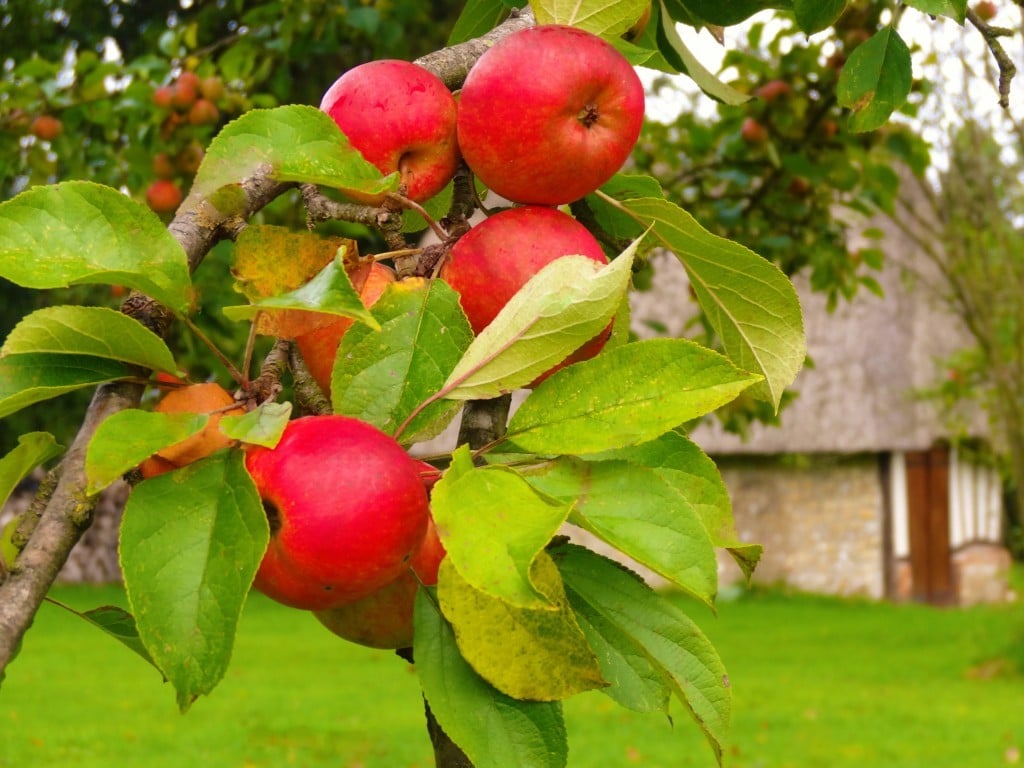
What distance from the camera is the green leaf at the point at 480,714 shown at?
580 mm

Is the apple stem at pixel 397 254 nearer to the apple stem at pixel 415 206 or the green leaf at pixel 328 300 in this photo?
the apple stem at pixel 415 206

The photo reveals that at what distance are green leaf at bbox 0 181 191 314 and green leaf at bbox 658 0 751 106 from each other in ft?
1.74

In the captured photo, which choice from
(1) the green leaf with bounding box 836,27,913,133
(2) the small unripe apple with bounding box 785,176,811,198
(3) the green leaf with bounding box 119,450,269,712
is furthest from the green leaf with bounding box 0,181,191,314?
(2) the small unripe apple with bounding box 785,176,811,198

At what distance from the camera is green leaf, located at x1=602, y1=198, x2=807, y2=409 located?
2.35ft

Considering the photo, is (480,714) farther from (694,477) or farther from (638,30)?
(638,30)

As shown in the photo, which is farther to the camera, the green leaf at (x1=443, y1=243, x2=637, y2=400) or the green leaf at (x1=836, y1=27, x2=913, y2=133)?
the green leaf at (x1=836, y1=27, x2=913, y2=133)

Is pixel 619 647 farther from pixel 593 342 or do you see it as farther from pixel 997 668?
pixel 997 668

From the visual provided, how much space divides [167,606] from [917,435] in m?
14.7

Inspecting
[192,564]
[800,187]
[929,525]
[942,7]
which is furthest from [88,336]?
[929,525]

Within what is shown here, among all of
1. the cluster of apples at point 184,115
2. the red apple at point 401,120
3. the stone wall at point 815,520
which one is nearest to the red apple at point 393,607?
the red apple at point 401,120

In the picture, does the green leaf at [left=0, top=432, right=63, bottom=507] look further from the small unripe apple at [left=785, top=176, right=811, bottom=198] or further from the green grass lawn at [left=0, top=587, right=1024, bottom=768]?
the green grass lawn at [left=0, top=587, right=1024, bottom=768]

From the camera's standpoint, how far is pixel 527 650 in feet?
1.89

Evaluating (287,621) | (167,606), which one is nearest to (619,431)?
(167,606)

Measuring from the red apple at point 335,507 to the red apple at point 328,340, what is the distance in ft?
0.34
